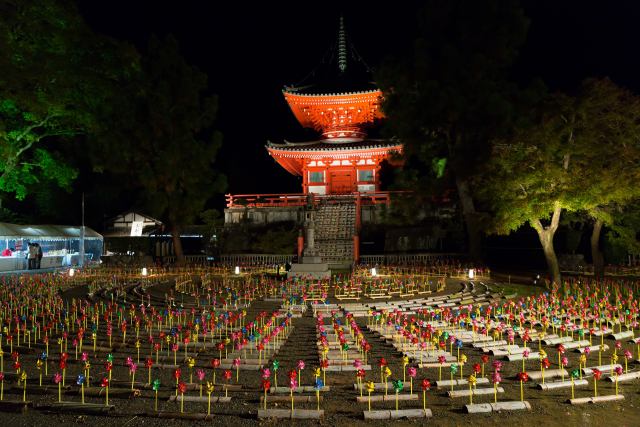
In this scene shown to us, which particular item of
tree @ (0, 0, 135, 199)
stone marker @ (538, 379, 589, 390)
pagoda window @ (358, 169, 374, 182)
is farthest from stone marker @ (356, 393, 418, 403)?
pagoda window @ (358, 169, 374, 182)

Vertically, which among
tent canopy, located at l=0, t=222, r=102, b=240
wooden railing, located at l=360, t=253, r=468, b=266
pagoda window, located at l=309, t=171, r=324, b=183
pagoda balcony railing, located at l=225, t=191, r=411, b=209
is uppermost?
pagoda window, located at l=309, t=171, r=324, b=183

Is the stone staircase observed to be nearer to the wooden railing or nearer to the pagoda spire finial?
the wooden railing

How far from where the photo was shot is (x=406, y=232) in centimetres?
3180

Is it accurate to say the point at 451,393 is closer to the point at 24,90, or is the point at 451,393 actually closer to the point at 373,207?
the point at 24,90

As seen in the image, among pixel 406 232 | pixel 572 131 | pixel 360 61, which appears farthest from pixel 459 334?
pixel 360 61

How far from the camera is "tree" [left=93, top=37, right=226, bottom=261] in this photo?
2861cm

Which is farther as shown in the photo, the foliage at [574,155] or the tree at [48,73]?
the tree at [48,73]

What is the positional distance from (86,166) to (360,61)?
99.3 feet

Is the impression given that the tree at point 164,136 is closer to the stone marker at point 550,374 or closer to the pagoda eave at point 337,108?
the pagoda eave at point 337,108

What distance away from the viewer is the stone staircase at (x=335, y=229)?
29.6m

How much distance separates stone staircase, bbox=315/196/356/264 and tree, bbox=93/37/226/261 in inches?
339

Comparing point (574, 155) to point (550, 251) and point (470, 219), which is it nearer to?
point (550, 251)

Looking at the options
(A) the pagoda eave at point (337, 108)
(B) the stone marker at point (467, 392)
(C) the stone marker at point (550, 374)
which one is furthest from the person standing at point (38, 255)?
(C) the stone marker at point (550, 374)

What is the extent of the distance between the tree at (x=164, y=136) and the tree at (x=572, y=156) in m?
19.2
